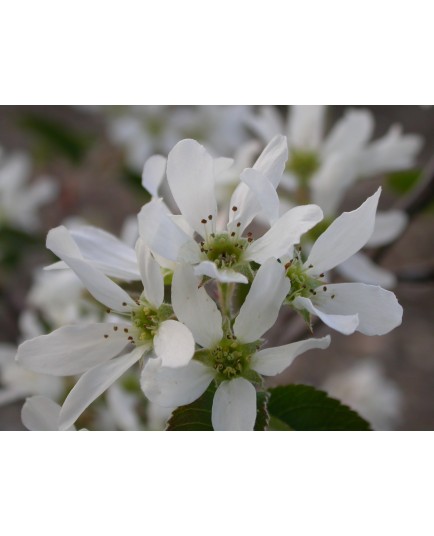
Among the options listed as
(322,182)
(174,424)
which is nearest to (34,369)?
(174,424)

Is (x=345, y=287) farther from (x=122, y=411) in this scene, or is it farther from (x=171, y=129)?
(x=171, y=129)

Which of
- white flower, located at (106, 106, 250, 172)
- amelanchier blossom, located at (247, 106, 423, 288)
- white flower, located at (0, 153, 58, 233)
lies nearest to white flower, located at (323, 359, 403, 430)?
amelanchier blossom, located at (247, 106, 423, 288)

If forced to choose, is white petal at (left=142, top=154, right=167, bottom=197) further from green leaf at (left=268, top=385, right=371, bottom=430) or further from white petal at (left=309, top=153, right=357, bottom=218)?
white petal at (left=309, top=153, right=357, bottom=218)

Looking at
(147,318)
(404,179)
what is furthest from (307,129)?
(147,318)

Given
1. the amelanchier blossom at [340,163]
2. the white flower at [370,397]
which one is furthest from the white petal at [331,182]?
the white flower at [370,397]
